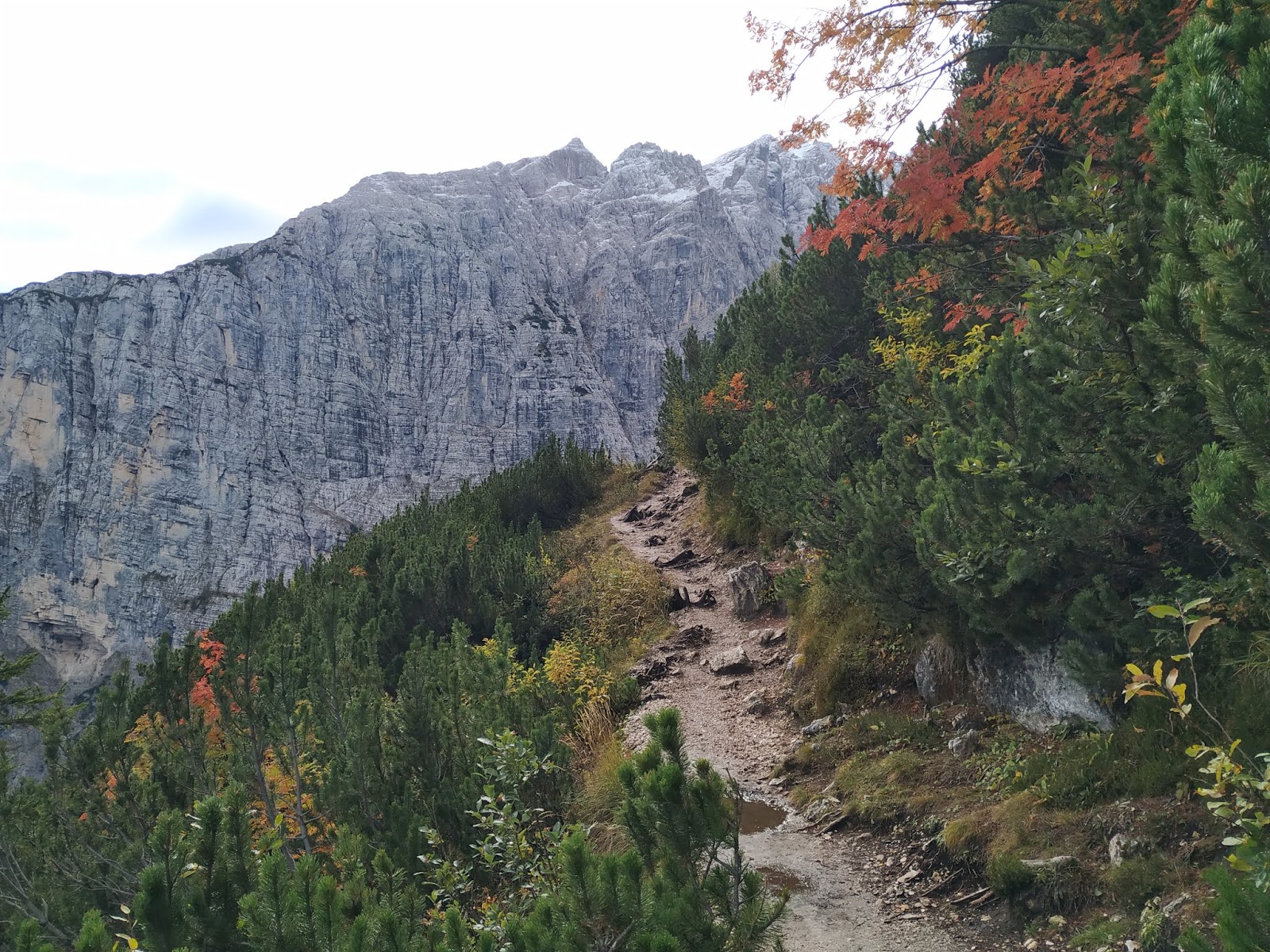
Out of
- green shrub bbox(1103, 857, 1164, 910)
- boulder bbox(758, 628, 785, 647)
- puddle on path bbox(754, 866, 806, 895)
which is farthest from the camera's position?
boulder bbox(758, 628, 785, 647)

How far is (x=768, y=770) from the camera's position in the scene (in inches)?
245

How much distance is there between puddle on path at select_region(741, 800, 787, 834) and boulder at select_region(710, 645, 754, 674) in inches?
117

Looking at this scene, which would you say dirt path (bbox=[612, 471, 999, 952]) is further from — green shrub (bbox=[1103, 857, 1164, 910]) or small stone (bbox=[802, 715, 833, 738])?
green shrub (bbox=[1103, 857, 1164, 910])

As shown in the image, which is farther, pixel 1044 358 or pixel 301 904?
pixel 1044 358

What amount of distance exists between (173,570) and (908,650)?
172 ft

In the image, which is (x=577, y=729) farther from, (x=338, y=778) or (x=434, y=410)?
(x=434, y=410)

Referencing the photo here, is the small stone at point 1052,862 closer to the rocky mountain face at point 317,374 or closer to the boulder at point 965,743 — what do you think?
the boulder at point 965,743

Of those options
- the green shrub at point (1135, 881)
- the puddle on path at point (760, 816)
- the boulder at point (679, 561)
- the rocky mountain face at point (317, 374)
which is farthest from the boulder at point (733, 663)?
the rocky mountain face at point (317, 374)

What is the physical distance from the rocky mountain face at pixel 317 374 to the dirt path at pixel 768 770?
38.1m

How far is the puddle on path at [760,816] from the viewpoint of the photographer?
514cm

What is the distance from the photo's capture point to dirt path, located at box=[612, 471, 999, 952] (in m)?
3.70

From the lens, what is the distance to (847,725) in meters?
6.07

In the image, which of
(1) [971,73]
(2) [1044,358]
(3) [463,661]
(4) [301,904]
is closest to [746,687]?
(3) [463,661]

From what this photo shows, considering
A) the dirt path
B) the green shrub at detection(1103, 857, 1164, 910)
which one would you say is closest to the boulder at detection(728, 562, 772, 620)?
the dirt path
